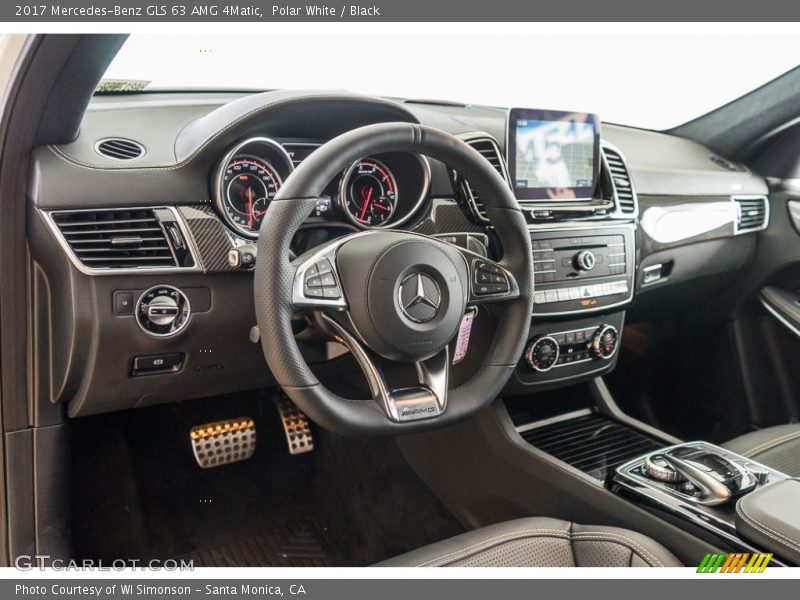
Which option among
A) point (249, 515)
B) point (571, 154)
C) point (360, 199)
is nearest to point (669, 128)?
point (571, 154)

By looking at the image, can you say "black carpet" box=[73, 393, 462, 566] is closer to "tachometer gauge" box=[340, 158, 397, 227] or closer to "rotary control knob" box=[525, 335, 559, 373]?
"rotary control knob" box=[525, 335, 559, 373]

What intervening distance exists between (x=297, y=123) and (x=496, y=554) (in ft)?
3.13

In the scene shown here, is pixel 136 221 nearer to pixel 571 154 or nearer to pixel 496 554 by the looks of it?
pixel 496 554

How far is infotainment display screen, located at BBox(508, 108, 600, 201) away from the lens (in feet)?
5.92

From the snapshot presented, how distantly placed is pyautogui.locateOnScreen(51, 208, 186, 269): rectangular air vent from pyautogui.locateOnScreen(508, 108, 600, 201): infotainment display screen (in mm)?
842

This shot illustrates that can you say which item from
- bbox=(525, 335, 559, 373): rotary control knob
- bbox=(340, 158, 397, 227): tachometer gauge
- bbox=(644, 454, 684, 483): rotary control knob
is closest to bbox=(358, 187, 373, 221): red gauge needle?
bbox=(340, 158, 397, 227): tachometer gauge

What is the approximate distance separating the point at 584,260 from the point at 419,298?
2.62 ft

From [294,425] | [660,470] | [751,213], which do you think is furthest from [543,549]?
[751,213]

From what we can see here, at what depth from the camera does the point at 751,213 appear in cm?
261

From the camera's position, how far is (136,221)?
1411mm

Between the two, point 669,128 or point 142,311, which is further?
point 669,128

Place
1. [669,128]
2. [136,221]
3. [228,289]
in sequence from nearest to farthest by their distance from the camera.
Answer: [136,221]
[228,289]
[669,128]

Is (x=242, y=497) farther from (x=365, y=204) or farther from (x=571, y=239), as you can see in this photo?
(x=571, y=239)

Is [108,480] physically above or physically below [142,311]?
below
